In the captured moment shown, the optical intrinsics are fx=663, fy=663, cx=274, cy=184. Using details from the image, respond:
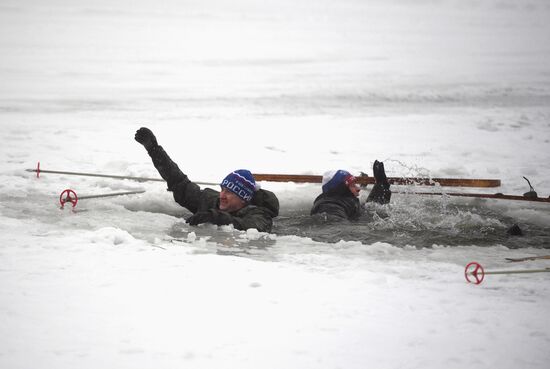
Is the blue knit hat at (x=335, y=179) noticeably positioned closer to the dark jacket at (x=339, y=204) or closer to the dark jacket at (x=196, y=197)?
the dark jacket at (x=339, y=204)

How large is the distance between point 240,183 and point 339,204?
3.56 ft

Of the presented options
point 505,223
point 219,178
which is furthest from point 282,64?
point 505,223

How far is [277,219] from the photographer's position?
21.3 feet

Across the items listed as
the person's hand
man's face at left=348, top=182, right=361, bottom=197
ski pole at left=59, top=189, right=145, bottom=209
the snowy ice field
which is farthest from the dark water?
ski pole at left=59, top=189, right=145, bottom=209

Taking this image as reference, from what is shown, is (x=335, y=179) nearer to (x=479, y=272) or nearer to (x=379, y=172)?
(x=379, y=172)

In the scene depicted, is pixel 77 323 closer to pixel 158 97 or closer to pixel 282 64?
pixel 158 97

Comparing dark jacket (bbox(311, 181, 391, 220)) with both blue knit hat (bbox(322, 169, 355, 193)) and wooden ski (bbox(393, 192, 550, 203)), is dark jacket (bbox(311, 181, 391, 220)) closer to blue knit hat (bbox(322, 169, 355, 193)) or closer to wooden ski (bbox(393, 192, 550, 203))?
blue knit hat (bbox(322, 169, 355, 193))

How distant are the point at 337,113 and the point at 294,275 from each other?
8198 mm

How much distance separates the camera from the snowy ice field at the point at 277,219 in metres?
3.30

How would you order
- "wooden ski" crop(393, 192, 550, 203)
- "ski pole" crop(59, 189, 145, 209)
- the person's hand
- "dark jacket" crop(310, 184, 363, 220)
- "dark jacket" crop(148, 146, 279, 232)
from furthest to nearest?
"wooden ski" crop(393, 192, 550, 203)
"dark jacket" crop(310, 184, 363, 220)
"dark jacket" crop(148, 146, 279, 232)
"ski pole" crop(59, 189, 145, 209)
the person's hand

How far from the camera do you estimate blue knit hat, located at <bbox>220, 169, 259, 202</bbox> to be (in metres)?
5.88

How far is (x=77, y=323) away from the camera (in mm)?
3348

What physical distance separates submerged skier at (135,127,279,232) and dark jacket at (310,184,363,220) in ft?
1.80

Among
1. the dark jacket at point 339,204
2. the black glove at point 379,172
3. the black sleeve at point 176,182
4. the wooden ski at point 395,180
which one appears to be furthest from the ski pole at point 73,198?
the black glove at point 379,172
